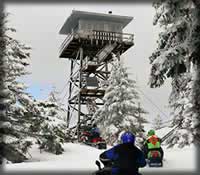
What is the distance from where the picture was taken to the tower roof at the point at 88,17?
3075 cm

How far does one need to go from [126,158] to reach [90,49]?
28.7m

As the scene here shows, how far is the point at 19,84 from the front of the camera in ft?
46.0

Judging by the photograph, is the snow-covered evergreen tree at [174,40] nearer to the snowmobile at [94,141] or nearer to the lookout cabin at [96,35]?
the snowmobile at [94,141]

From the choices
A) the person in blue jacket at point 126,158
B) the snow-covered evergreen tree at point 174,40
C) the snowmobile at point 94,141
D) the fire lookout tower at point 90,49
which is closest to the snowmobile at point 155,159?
the snow-covered evergreen tree at point 174,40

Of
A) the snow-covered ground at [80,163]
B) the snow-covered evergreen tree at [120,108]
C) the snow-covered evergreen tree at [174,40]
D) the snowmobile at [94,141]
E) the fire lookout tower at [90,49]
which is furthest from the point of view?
the fire lookout tower at [90,49]

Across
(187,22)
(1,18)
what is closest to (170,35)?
(187,22)

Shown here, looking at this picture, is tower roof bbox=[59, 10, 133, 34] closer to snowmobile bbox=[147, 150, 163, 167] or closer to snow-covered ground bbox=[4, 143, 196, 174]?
snow-covered ground bbox=[4, 143, 196, 174]

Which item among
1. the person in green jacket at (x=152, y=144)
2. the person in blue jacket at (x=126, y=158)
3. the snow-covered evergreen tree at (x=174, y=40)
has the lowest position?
the person in green jacket at (x=152, y=144)

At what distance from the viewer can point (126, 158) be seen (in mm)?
4539

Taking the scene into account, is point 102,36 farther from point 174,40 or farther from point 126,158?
point 126,158

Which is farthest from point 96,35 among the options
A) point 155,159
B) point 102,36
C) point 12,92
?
point 155,159

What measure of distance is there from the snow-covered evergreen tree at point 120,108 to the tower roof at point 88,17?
7549 mm

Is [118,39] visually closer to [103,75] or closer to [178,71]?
[103,75]

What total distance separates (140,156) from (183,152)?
7.62 metres
